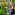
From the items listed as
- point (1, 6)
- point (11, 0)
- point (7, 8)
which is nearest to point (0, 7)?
point (1, 6)

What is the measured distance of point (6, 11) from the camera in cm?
37

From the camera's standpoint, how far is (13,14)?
14.6 inches

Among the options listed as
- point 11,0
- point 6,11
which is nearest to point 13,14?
point 6,11

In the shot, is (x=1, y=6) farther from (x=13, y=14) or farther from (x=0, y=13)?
(x=13, y=14)

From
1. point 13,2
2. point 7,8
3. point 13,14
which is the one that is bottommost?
point 13,14

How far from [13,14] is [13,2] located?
21 cm

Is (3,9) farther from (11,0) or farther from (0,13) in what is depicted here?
(11,0)

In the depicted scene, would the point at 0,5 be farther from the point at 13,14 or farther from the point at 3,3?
the point at 13,14

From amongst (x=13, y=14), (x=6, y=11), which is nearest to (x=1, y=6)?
(x=6, y=11)

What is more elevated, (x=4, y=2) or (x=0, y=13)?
(x=4, y=2)

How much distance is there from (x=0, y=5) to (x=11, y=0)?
0.21 metres

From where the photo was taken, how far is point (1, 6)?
0.38 meters

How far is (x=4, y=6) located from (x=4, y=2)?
0.23 feet

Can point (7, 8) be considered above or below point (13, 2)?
below
